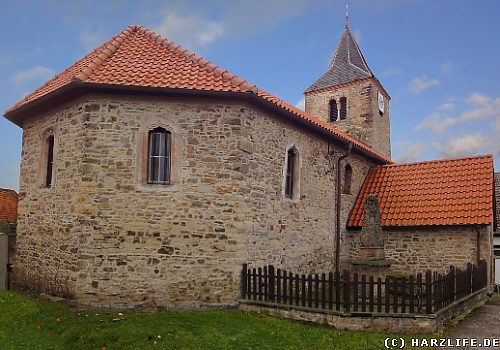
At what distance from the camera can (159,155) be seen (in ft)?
34.1

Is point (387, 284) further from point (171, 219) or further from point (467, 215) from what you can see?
point (467, 215)

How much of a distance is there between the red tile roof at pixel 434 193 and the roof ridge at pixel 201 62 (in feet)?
25.7

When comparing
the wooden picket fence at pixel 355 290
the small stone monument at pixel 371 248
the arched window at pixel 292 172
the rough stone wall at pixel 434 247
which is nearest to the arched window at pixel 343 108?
the rough stone wall at pixel 434 247

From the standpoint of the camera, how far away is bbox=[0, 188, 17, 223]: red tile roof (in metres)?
20.6

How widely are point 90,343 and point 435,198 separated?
12.2 meters

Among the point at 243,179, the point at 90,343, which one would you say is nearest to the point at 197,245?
the point at 243,179

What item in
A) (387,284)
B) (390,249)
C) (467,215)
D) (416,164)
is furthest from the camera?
(416,164)

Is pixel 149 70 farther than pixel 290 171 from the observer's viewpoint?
No

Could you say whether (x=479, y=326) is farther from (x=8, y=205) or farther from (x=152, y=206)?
(x=8, y=205)

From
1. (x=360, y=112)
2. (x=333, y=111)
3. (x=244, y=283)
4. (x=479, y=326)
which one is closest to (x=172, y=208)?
(x=244, y=283)

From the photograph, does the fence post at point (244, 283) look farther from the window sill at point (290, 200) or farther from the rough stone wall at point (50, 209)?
the rough stone wall at point (50, 209)

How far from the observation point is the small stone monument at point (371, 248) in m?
10.3

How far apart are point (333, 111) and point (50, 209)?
56.8 ft

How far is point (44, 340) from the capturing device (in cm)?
773
